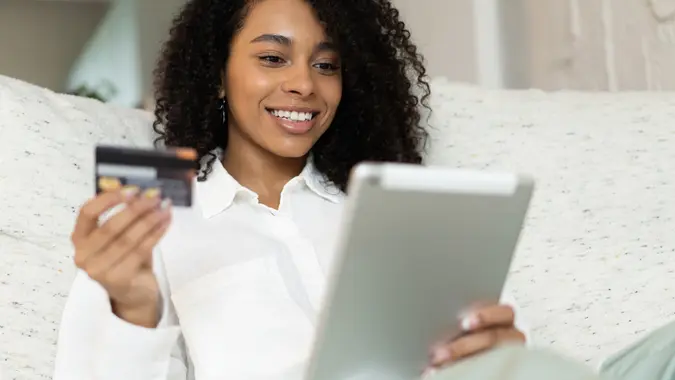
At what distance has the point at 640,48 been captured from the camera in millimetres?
1379

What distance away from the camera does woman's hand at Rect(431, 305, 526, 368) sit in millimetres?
791

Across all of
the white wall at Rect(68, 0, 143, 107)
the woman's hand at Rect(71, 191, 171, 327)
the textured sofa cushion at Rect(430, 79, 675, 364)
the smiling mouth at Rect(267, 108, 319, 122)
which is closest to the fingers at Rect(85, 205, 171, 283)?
the woman's hand at Rect(71, 191, 171, 327)

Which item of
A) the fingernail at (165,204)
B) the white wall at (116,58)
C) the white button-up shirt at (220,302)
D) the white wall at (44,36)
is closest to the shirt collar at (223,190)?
the white button-up shirt at (220,302)

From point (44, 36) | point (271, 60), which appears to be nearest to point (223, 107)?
point (271, 60)

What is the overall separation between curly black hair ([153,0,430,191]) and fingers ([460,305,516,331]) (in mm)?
414

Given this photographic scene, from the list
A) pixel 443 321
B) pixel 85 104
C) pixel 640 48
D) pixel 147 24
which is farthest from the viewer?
pixel 147 24

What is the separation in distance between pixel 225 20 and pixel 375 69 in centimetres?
24

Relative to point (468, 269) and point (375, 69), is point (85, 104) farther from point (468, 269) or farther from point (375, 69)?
point (468, 269)

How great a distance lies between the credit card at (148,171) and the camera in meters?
0.68

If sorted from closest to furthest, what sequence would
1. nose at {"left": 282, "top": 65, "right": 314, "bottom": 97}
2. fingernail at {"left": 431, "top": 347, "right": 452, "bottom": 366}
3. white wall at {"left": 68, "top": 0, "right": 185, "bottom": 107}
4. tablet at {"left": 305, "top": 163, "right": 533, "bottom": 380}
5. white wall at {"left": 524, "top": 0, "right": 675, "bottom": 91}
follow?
tablet at {"left": 305, "top": 163, "right": 533, "bottom": 380}
fingernail at {"left": 431, "top": 347, "right": 452, "bottom": 366}
nose at {"left": 282, "top": 65, "right": 314, "bottom": 97}
white wall at {"left": 524, "top": 0, "right": 675, "bottom": 91}
white wall at {"left": 68, "top": 0, "right": 185, "bottom": 107}

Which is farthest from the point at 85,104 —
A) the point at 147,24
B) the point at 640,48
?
the point at 147,24

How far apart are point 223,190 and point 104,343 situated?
0.30 meters

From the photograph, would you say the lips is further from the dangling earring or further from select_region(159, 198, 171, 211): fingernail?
select_region(159, 198, 171, 211): fingernail

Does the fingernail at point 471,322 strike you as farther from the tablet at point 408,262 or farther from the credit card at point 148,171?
the credit card at point 148,171
